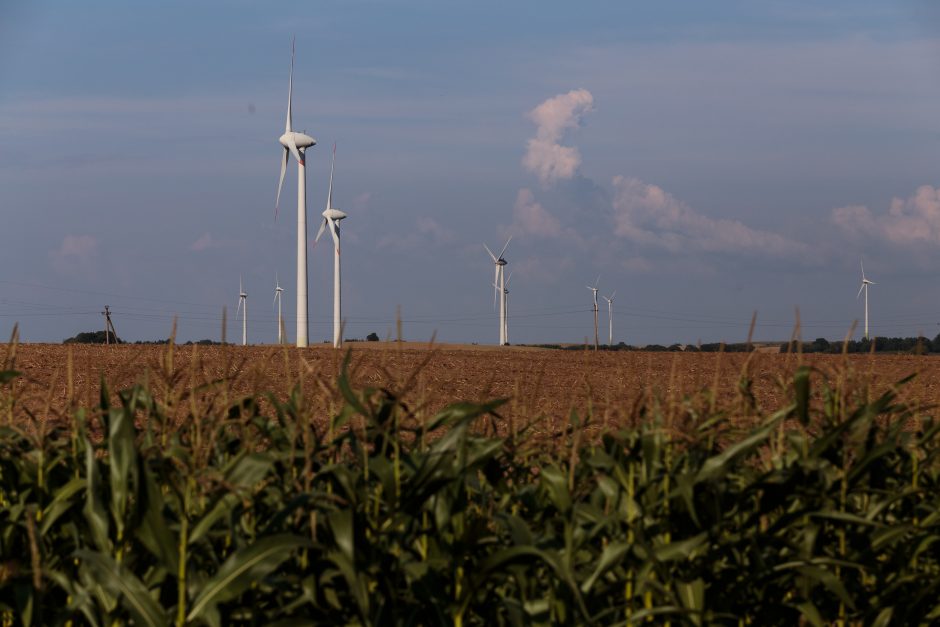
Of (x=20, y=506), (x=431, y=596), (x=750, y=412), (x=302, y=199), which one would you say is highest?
(x=302, y=199)

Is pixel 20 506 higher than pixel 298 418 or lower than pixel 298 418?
lower

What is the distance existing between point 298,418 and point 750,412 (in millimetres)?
2802

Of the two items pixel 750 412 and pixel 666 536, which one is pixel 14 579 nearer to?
pixel 666 536

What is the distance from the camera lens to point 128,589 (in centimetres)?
448

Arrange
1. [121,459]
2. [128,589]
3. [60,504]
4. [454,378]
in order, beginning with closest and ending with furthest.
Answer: [128,589]
[121,459]
[60,504]
[454,378]

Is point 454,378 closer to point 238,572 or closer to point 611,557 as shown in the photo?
point 611,557

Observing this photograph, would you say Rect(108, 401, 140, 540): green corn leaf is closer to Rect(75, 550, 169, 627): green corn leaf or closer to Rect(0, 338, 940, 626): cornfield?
Rect(0, 338, 940, 626): cornfield

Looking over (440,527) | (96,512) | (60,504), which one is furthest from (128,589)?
(440,527)

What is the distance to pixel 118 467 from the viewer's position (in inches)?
182

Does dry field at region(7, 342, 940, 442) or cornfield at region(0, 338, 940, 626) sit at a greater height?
dry field at region(7, 342, 940, 442)

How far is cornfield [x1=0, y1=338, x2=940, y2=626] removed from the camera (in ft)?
15.5

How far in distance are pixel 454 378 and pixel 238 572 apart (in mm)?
31384

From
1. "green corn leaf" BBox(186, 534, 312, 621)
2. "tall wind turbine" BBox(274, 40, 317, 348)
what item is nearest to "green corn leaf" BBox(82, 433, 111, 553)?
Answer: "green corn leaf" BBox(186, 534, 312, 621)

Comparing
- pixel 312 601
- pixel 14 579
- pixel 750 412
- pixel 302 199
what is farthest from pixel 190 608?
pixel 302 199
